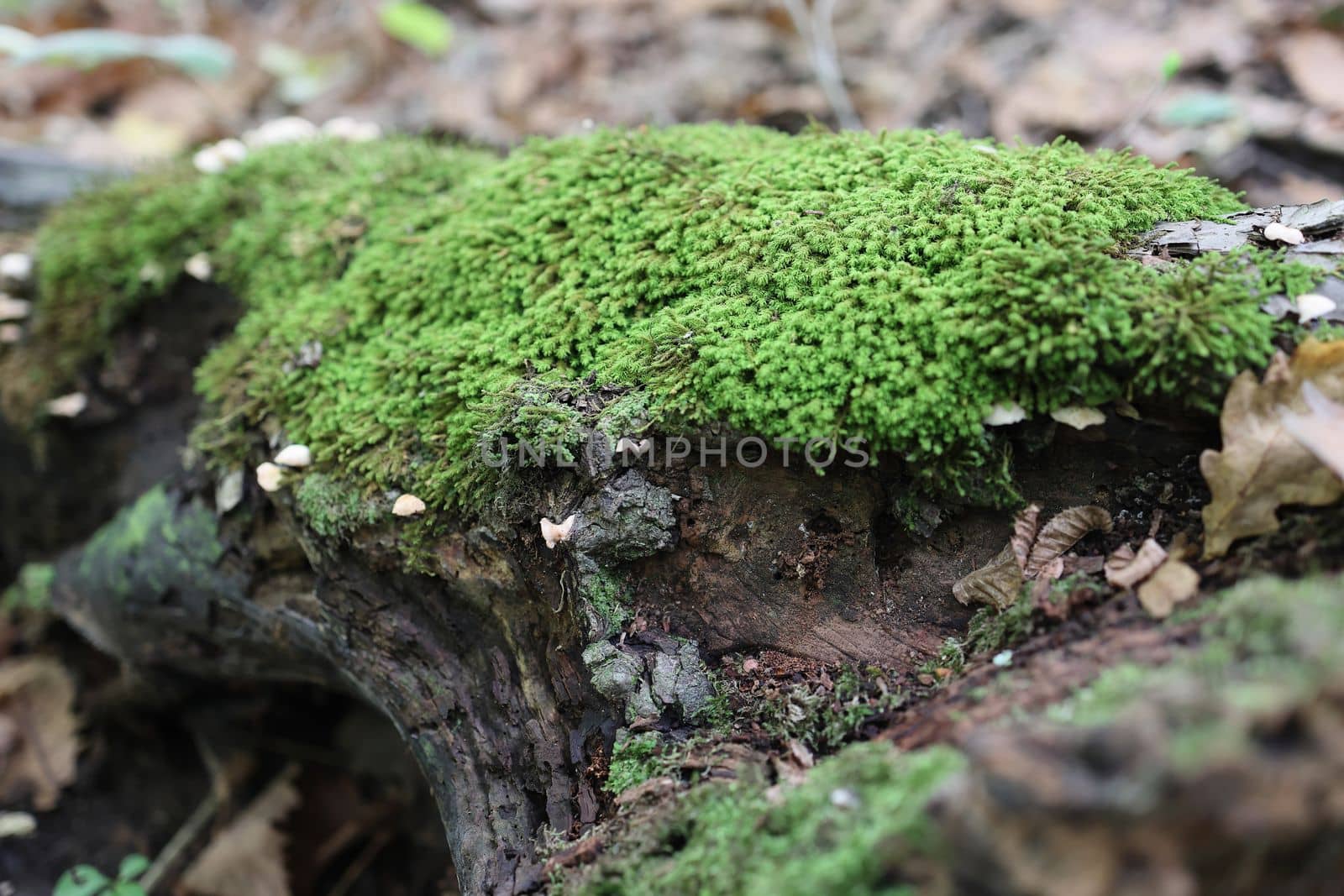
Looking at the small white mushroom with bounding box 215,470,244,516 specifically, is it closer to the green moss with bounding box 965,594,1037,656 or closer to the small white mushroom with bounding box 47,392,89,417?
the small white mushroom with bounding box 47,392,89,417

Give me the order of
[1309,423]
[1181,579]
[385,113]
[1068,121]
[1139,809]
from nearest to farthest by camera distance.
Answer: [1139,809], [1309,423], [1181,579], [1068,121], [385,113]

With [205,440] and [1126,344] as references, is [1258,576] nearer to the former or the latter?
[1126,344]

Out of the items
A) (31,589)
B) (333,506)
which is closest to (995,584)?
(333,506)

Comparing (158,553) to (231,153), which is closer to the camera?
(158,553)

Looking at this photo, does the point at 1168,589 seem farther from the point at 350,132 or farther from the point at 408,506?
the point at 350,132

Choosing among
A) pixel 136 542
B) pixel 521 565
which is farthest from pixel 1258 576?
pixel 136 542
